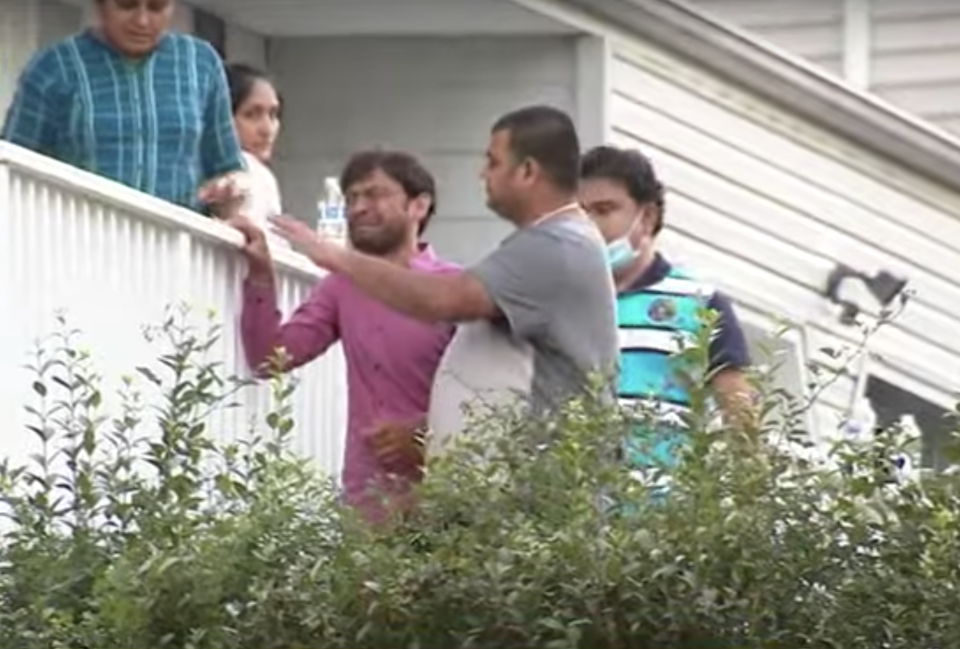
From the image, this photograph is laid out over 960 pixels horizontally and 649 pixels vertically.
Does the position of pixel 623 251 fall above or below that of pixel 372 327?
above

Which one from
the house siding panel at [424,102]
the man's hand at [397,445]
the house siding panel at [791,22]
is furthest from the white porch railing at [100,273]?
the house siding panel at [791,22]

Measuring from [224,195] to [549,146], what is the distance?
64.2 inches

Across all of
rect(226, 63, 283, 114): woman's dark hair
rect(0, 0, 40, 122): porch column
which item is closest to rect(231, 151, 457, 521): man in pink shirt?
rect(226, 63, 283, 114): woman's dark hair

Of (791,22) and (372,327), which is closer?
(372,327)

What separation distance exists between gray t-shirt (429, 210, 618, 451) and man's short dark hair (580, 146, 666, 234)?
39.4 inches

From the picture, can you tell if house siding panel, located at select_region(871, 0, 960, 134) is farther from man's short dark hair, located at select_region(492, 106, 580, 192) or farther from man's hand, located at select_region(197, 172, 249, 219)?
man's short dark hair, located at select_region(492, 106, 580, 192)

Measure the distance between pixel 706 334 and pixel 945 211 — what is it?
7876 mm

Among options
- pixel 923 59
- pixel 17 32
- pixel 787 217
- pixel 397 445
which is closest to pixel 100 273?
pixel 397 445

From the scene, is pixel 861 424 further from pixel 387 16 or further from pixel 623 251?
pixel 387 16

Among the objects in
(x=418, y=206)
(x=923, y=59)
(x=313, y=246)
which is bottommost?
(x=313, y=246)

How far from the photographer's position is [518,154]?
909 cm

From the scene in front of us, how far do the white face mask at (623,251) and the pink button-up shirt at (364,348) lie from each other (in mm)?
421

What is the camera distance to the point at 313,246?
364 inches

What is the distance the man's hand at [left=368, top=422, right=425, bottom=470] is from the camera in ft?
30.1
